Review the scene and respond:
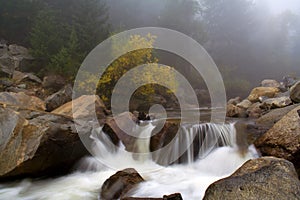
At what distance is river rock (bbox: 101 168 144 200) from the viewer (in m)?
3.70

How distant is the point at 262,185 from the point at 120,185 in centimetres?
227

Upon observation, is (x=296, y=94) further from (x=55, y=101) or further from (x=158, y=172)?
(x=55, y=101)

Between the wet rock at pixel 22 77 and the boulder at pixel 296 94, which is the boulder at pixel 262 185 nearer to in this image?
the boulder at pixel 296 94

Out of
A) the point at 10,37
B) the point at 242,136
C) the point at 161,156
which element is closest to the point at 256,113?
the point at 242,136

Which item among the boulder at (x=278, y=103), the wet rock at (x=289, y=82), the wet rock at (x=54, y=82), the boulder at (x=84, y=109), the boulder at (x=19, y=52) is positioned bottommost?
the boulder at (x=84, y=109)

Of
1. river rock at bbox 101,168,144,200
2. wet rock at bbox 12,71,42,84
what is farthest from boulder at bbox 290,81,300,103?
wet rock at bbox 12,71,42,84

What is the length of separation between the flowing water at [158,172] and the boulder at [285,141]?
53 centimetres

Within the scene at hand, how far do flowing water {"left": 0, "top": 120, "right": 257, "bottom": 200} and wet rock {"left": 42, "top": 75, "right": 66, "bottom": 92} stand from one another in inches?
322

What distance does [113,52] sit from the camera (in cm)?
1245

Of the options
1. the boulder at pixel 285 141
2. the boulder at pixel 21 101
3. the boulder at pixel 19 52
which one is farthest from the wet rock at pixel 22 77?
the boulder at pixel 285 141

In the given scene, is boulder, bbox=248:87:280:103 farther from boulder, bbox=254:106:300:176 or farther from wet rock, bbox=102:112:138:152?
wet rock, bbox=102:112:138:152

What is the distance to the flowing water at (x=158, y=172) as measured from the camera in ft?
13.6

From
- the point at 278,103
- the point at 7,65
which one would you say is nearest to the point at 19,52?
the point at 7,65

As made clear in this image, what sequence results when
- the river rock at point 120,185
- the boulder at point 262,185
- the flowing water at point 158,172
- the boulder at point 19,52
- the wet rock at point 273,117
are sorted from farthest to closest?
the boulder at point 19,52
the wet rock at point 273,117
the flowing water at point 158,172
the river rock at point 120,185
the boulder at point 262,185
